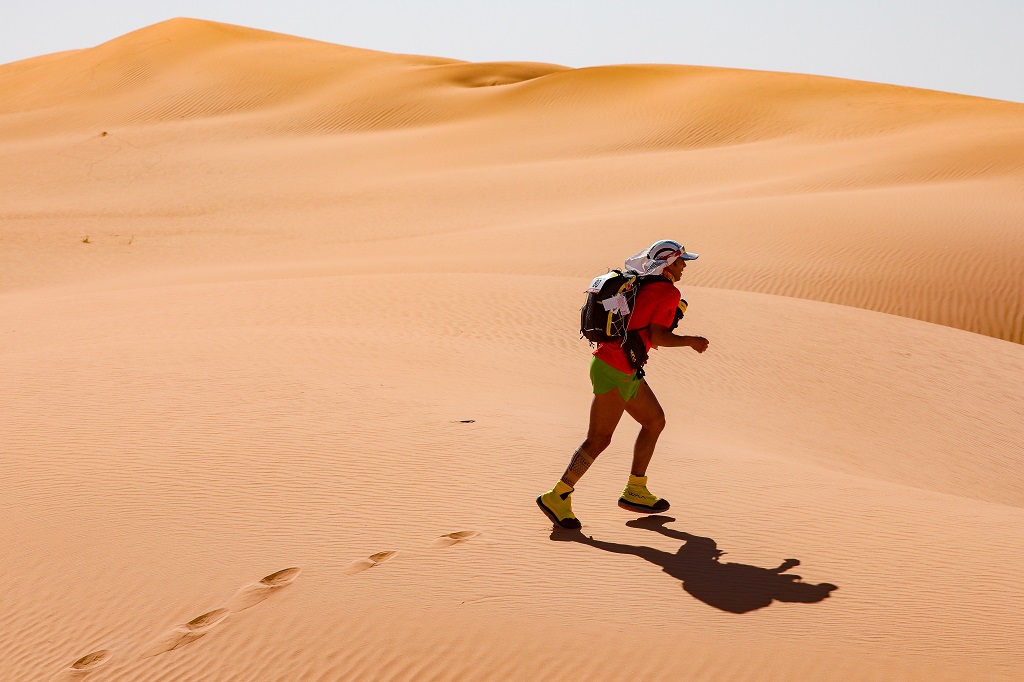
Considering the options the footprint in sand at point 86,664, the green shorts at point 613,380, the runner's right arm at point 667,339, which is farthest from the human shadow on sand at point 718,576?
the footprint in sand at point 86,664

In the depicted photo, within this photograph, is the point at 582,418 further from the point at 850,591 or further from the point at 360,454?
the point at 850,591

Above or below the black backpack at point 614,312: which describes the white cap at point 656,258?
above

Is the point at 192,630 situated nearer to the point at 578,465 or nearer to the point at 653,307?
the point at 578,465

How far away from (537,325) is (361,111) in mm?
34926

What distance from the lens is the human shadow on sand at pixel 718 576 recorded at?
15.1ft

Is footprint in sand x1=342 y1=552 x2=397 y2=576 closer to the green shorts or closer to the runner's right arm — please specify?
the green shorts

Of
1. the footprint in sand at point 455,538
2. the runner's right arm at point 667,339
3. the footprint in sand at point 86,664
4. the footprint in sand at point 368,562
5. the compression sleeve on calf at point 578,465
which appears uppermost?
the runner's right arm at point 667,339

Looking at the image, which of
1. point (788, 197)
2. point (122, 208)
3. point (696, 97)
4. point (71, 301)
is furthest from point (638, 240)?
point (696, 97)

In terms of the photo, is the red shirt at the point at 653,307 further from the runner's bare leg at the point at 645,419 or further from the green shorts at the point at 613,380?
the runner's bare leg at the point at 645,419

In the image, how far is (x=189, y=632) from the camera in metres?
4.40

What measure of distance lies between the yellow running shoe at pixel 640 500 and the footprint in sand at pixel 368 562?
1508 mm

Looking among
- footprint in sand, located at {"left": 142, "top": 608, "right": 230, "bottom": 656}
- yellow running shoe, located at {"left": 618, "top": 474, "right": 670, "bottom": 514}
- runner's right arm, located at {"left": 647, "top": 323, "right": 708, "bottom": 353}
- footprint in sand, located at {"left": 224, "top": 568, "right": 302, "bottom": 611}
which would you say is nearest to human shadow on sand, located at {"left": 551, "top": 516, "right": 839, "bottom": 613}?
yellow running shoe, located at {"left": 618, "top": 474, "right": 670, "bottom": 514}

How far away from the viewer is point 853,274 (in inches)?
717

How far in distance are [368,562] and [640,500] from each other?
173 centimetres
